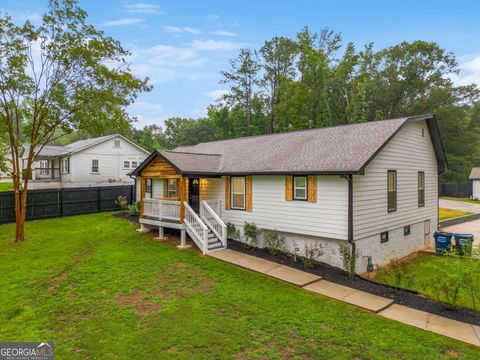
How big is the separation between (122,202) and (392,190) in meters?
15.7

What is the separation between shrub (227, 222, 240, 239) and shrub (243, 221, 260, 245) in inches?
24.3

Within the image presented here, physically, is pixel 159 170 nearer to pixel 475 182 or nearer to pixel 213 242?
pixel 213 242

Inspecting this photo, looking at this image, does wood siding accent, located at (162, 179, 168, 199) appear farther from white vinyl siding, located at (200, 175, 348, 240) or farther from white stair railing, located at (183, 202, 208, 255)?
white stair railing, located at (183, 202, 208, 255)

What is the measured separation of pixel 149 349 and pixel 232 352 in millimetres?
1472

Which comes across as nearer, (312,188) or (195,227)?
(312,188)

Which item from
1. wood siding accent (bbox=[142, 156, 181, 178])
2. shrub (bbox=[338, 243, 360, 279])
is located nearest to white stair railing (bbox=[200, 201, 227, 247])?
wood siding accent (bbox=[142, 156, 181, 178])

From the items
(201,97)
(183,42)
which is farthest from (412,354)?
(201,97)

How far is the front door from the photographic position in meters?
14.4

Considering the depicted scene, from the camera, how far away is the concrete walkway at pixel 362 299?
6.07 m

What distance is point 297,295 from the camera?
24.8 ft

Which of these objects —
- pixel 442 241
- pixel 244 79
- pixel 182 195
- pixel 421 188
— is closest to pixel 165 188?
pixel 182 195

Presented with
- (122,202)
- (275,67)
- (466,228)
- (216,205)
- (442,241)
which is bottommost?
(466,228)

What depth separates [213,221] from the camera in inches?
484

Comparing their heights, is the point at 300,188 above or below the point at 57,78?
below
